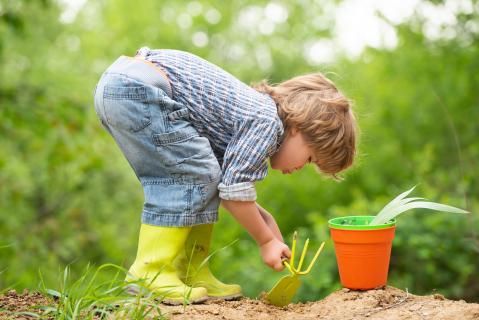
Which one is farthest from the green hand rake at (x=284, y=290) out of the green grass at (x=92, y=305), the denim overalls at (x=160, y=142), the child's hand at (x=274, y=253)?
the green grass at (x=92, y=305)

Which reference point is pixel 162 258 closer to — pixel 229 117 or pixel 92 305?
pixel 92 305

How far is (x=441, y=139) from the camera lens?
748 centimetres

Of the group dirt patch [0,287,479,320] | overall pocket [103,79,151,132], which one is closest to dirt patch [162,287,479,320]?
dirt patch [0,287,479,320]

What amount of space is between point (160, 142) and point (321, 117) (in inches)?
25.9

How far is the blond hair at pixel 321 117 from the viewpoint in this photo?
2.54 metres

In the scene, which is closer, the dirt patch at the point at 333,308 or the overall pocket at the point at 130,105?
the dirt patch at the point at 333,308

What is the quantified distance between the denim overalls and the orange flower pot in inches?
21.4

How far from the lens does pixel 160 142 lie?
95.7 inches

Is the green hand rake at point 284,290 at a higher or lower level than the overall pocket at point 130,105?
lower

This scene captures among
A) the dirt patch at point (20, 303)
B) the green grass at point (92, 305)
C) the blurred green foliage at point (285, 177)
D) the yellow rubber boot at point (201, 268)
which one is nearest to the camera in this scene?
the green grass at point (92, 305)

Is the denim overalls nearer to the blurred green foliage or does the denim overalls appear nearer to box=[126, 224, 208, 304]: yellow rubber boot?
box=[126, 224, 208, 304]: yellow rubber boot

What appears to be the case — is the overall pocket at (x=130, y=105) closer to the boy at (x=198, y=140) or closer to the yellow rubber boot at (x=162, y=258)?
the boy at (x=198, y=140)

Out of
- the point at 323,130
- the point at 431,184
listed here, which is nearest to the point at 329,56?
the point at 431,184

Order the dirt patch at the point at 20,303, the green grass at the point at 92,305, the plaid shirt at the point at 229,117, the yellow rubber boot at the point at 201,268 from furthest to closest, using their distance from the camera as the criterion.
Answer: the yellow rubber boot at the point at 201,268 < the plaid shirt at the point at 229,117 < the dirt patch at the point at 20,303 < the green grass at the point at 92,305
